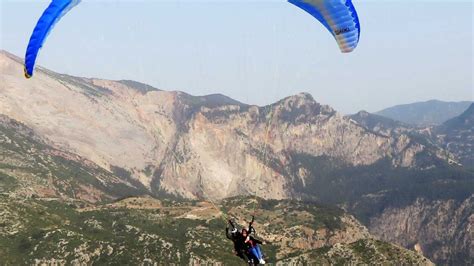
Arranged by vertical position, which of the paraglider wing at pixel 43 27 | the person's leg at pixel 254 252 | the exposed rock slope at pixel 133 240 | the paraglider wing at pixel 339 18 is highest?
the paraglider wing at pixel 339 18

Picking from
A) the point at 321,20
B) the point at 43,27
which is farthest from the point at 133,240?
the point at 43,27

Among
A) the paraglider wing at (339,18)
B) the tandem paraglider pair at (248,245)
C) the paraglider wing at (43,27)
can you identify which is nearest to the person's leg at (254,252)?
the tandem paraglider pair at (248,245)

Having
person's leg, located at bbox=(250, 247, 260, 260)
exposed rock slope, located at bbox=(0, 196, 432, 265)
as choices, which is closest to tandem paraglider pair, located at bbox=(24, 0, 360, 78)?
person's leg, located at bbox=(250, 247, 260, 260)

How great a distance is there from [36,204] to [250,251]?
13554 centimetres

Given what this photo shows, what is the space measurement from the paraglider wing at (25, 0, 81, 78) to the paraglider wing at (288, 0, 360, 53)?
1234 centimetres

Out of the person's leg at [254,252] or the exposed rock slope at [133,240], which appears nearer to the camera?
the person's leg at [254,252]

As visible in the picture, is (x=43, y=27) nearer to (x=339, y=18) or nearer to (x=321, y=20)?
(x=321, y=20)

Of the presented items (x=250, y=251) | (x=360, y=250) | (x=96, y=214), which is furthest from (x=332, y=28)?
(x=96, y=214)

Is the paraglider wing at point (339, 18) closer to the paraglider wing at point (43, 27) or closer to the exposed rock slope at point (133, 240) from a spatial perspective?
the paraglider wing at point (43, 27)

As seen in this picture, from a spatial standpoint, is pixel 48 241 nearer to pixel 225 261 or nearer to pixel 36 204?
pixel 36 204

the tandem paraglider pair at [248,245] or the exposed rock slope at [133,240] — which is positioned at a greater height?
the tandem paraglider pair at [248,245]

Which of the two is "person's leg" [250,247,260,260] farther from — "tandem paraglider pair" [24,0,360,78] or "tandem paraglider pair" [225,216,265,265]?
"tandem paraglider pair" [24,0,360,78]

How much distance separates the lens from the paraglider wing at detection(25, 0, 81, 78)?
77.2 feet

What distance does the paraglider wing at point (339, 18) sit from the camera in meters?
26.0
